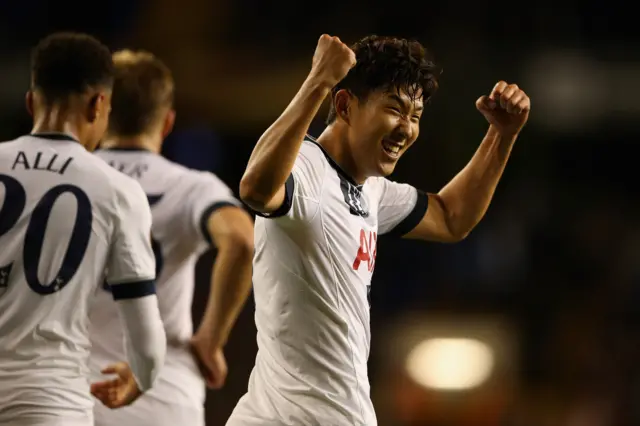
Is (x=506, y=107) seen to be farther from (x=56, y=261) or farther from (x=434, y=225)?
(x=56, y=261)

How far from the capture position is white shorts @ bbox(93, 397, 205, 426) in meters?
3.78

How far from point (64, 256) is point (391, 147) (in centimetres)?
95

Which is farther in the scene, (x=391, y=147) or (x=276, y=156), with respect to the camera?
(x=391, y=147)

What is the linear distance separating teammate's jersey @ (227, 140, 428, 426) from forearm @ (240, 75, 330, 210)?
18 cm

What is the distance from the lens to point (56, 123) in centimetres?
331

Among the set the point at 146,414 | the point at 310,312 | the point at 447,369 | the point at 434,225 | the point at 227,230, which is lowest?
the point at 447,369

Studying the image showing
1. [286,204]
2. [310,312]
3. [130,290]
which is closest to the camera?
[286,204]

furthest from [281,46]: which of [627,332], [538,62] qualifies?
[627,332]

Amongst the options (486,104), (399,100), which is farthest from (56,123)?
(486,104)

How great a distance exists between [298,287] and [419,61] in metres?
0.78

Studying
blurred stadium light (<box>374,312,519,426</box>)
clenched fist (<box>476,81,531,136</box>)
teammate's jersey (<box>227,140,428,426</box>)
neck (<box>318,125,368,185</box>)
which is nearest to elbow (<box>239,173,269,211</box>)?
teammate's jersey (<box>227,140,428,426</box>)

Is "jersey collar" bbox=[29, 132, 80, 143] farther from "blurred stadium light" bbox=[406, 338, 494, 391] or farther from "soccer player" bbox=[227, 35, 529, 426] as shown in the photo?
"blurred stadium light" bbox=[406, 338, 494, 391]

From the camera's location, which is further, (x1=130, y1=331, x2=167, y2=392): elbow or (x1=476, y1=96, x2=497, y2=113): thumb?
(x1=476, y1=96, x2=497, y2=113): thumb

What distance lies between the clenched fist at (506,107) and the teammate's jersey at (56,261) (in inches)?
45.6
